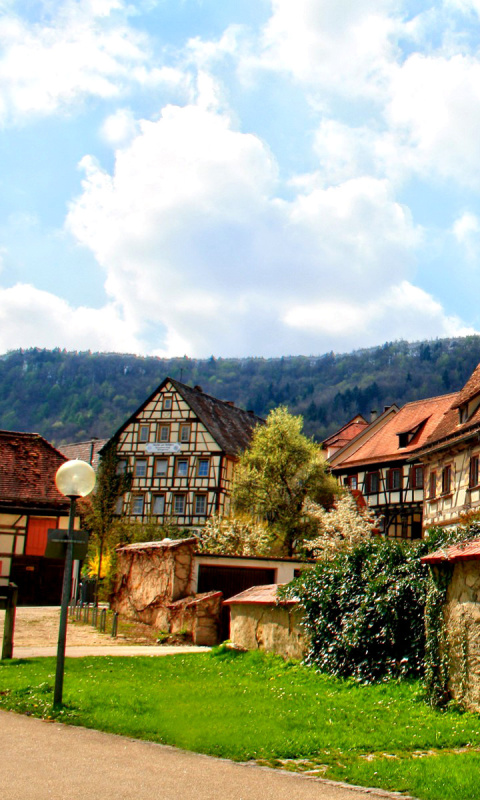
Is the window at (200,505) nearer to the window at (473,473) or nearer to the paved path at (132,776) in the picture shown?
the window at (473,473)

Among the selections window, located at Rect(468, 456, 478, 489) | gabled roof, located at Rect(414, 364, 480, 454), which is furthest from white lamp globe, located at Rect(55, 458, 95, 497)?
window, located at Rect(468, 456, 478, 489)

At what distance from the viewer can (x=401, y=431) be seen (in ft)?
148

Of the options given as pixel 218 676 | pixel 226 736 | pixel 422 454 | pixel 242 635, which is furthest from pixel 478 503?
pixel 226 736

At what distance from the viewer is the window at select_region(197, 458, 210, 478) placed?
53.7 m

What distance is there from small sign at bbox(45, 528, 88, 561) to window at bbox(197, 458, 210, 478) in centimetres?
4303

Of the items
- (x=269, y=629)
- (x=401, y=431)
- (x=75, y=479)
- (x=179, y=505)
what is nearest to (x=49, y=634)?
(x=269, y=629)

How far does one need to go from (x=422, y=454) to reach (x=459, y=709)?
75.4 feet

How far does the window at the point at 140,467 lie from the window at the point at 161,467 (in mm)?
882

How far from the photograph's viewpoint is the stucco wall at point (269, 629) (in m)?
13.5

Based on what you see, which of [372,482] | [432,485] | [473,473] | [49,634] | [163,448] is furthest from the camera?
[163,448]

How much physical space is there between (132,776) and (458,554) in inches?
182

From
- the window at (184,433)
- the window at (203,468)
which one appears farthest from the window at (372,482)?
the window at (184,433)

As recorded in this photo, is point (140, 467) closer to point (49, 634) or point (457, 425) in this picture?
point (457, 425)

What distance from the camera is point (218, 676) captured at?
41.7 feet
